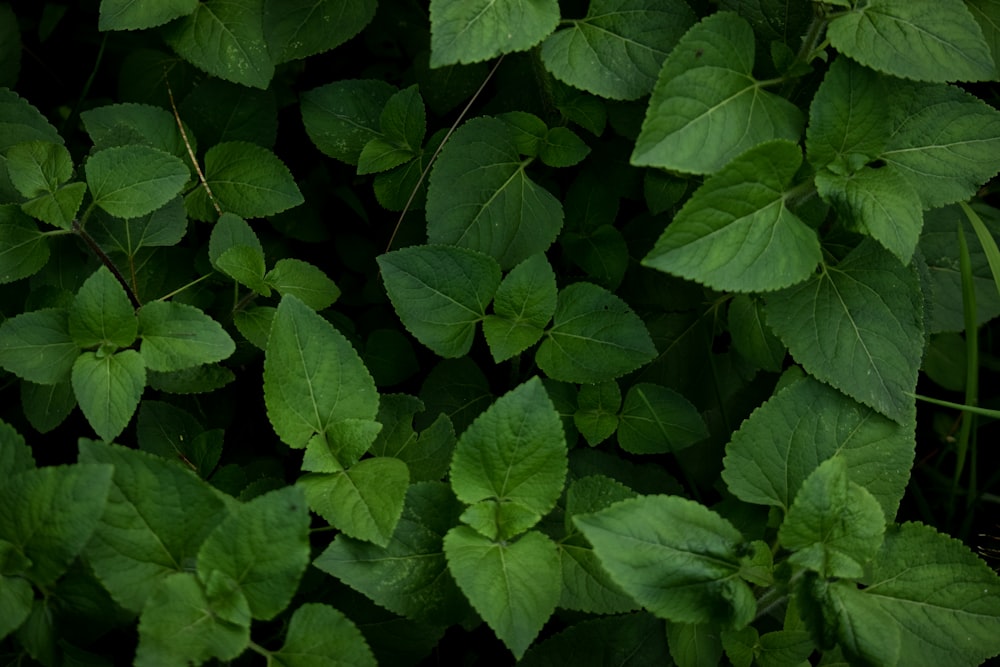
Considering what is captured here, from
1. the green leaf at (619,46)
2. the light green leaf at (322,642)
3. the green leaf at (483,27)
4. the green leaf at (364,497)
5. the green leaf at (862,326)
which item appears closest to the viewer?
the light green leaf at (322,642)

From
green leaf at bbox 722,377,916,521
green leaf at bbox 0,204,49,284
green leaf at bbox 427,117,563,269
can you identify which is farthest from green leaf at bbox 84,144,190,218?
green leaf at bbox 722,377,916,521

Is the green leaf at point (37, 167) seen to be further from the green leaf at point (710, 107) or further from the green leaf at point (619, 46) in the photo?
the green leaf at point (710, 107)

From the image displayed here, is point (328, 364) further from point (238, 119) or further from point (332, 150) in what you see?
point (238, 119)

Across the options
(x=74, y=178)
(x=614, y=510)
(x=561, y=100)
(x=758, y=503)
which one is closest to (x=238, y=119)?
(x=74, y=178)

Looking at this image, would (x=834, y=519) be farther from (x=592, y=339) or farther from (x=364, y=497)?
(x=364, y=497)

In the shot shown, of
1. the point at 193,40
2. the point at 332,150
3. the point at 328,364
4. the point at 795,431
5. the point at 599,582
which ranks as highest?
the point at 193,40

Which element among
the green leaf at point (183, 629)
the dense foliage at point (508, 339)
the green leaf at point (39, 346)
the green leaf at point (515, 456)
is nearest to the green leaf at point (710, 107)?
the dense foliage at point (508, 339)
